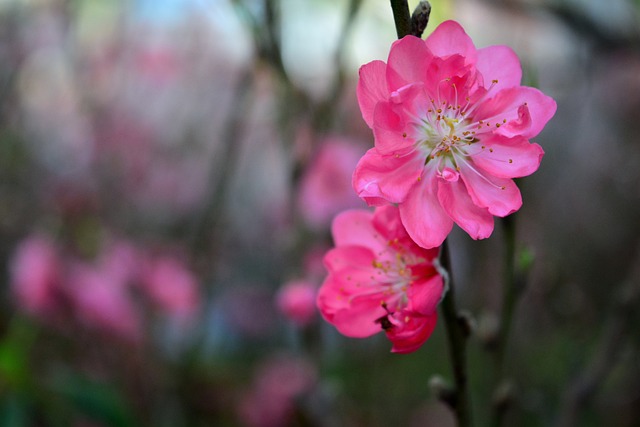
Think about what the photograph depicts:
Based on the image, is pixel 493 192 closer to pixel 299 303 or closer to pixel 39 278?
pixel 299 303

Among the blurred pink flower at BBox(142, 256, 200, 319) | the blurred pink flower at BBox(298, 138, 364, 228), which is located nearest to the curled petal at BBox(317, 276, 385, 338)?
the blurred pink flower at BBox(298, 138, 364, 228)

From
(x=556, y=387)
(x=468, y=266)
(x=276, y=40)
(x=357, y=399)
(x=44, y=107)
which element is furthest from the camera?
(x=44, y=107)

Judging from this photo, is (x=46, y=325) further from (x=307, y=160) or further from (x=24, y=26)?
(x=24, y=26)

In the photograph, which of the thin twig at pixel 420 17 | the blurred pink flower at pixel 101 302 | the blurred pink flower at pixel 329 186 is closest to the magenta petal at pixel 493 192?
the thin twig at pixel 420 17

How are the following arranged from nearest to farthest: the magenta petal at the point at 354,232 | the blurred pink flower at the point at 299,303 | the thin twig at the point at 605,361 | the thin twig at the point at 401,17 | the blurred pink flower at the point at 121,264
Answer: the thin twig at the point at 401,17
the magenta petal at the point at 354,232
the thin twig at the point at 605,361
the blurred pink flower at the point at 299,303
the blurred pink flower at the point at 121,264

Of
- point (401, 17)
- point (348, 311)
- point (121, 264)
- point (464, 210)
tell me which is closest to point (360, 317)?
point (348, 311)

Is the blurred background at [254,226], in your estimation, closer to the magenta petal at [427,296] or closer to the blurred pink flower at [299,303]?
the blurred pink flower at [299,303]

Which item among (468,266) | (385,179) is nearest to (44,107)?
(468,266)
